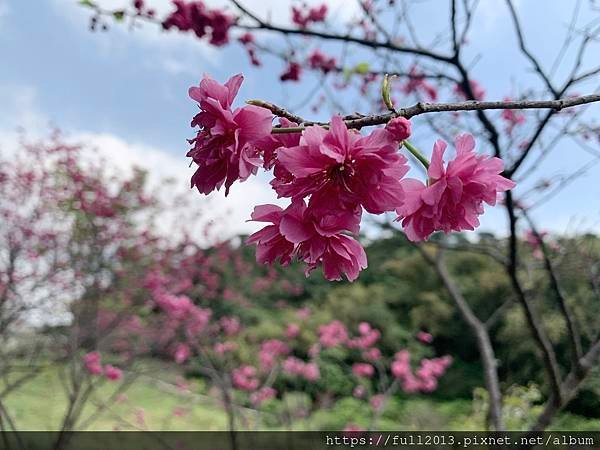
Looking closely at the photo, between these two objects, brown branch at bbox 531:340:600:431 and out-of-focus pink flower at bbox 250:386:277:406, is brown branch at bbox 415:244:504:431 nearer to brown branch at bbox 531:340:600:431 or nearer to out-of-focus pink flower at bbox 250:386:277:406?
brown branch at bbox 531:340:600:431

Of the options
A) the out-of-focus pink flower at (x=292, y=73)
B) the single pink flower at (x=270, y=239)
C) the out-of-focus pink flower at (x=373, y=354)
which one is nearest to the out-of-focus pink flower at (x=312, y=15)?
the out-of-focus pink flower at (x=292, y=73)

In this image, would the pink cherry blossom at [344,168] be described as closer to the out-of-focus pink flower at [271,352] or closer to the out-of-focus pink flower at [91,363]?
the out-of-focus pink flower at [91,363]

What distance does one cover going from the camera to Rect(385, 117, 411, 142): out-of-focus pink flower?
518 mm

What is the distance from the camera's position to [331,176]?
0.56 m

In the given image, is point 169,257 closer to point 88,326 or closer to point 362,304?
point 88,326

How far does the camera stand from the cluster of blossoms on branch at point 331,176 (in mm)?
542

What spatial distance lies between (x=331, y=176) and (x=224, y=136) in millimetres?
129

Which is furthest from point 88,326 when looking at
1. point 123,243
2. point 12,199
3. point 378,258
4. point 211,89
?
point 378,258

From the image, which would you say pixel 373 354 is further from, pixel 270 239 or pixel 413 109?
pixel 413 109

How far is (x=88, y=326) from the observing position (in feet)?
14.8

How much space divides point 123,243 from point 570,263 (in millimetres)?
3733

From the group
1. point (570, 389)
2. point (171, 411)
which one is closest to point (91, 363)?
point (570, 389)

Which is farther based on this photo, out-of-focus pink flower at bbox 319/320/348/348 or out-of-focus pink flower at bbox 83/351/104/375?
out-of-focus pink flower at bbox 319/320/348/348

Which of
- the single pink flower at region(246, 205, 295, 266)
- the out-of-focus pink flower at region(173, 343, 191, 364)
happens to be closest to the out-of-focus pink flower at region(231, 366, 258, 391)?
the out-of-focus pink flower at region(173, 343, 191, 364)
